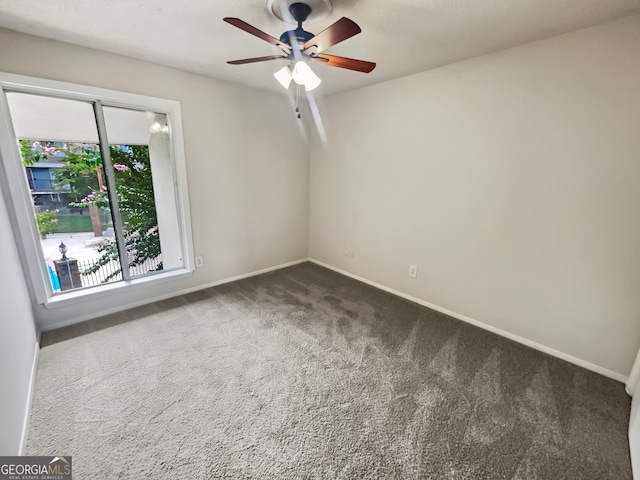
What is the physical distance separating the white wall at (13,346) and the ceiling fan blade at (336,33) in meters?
2.14

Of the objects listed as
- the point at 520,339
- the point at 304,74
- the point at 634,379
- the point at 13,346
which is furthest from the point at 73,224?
the point at 634,379

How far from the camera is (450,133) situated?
7.82 ft

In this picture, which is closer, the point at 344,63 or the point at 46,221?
the point at 344,63

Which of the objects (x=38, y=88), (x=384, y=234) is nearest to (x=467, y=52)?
(x=384, y=234)

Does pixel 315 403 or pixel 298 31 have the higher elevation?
pixel 298 31

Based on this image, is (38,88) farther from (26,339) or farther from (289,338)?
(289,338)

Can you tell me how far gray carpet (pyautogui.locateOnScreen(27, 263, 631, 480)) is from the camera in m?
1.29

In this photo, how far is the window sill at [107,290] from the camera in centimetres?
227

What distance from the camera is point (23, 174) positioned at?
6.54ft

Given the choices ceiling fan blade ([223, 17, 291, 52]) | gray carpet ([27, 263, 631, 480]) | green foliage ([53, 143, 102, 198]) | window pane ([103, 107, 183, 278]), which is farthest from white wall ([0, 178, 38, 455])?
ceiling fan blade ([223, 17, 291, 52])

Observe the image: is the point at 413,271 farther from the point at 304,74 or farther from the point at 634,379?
the point at 304,74

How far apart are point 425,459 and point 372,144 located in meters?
2.74

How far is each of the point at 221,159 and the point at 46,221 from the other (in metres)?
1.60

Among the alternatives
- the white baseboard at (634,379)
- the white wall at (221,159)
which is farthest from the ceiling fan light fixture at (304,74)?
the white baseboard at (634,379)
